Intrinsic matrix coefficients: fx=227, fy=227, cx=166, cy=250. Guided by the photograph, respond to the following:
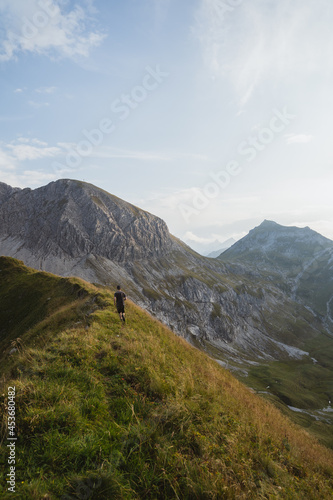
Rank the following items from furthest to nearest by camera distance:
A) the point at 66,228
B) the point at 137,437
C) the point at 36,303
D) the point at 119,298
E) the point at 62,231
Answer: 1. the point at 66,228
2. the point at 62,231
3. the point at 36,303
4. the point at 119,298
5. the point at 137,437

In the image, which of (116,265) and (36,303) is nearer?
(36,303)

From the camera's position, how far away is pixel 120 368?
27.3ft

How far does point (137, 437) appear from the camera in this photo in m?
5.38

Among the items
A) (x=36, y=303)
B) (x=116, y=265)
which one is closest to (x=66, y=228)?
(x=116, y=265)

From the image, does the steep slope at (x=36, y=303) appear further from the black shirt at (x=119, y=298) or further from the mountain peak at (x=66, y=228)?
the mountain peak at (x=66, y=228)

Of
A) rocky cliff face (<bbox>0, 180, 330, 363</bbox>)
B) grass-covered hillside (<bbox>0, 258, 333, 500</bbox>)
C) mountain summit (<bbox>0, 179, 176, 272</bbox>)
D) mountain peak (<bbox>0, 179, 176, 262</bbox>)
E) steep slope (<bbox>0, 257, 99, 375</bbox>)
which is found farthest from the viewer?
mountain peak (<bbox>0, 179, 176, 262</bbox>)

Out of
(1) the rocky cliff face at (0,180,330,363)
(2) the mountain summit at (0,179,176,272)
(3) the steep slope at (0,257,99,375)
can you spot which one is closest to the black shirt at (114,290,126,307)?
(3) the steep slope at (0,257,99,375)

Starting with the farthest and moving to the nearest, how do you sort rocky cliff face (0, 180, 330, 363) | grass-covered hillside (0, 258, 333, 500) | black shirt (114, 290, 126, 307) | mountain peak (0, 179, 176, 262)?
mountain peak (0, 179, 176, 262) → rocky cliff face (0, 180, 330, 363) → black shirt (114, 290, 126, 307) → grass-covered hillside (0, 258, 333, 500)

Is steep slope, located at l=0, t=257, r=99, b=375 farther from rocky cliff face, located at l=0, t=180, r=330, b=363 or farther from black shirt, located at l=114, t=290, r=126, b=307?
rocky cliff face, located at l=0, t=180, r=330, b=363

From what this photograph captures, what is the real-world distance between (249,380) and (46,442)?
125m

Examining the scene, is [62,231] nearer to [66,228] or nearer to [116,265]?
[66,228]

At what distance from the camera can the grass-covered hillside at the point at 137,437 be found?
4.31m

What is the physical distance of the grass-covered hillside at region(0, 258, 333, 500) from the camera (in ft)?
14.1

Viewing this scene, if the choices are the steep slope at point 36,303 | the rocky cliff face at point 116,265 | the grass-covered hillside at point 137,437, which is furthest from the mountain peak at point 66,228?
the grass-covered hillside at point 137,437
